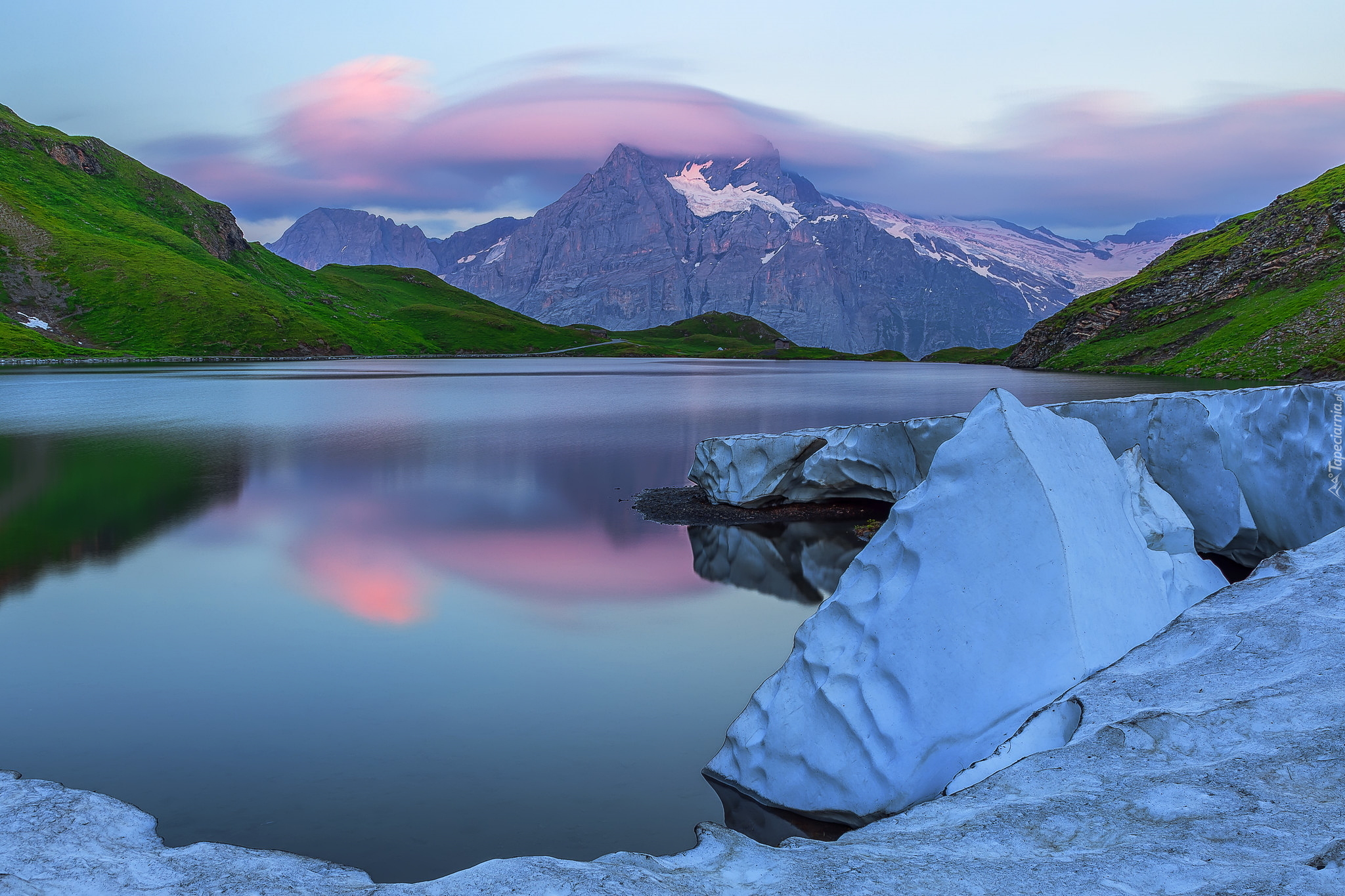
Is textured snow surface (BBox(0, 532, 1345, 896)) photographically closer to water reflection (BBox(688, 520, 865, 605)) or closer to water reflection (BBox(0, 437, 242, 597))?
water reflection (BBox(688, 520, 865, 605))

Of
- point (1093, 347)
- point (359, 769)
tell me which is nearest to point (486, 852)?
point (359, 769)

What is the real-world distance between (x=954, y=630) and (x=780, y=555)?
1478 cm

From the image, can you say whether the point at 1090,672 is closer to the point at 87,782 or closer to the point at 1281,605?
the point at 1281,605

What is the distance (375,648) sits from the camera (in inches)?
695

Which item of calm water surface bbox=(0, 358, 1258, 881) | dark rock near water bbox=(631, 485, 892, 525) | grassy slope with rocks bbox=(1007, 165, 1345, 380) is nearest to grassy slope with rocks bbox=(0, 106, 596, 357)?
calm water surface bbox=(0, 358, 1258, 881)

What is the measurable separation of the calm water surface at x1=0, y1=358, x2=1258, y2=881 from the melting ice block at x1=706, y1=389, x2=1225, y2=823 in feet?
5.89

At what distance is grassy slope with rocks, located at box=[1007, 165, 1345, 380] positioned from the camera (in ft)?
296

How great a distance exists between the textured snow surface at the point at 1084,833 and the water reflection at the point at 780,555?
13.0 metres

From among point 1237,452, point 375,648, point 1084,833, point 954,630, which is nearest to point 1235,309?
point 1237,452

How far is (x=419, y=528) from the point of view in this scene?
99.1 ft

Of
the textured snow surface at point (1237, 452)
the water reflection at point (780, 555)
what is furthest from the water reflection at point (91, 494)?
the textured snow surface at point (1237, 452)

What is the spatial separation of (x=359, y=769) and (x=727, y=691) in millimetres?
6646

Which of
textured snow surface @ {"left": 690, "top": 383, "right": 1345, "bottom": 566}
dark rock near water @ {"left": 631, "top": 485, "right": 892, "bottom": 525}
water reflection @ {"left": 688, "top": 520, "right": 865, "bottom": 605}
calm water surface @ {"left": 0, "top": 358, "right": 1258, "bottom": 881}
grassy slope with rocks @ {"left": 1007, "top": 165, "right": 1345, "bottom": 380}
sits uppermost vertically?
grassy slope with rocks @ {"left": 1007, "top": 165, "right": 1345, "bottom": 380}

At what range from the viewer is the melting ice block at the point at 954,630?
10.4m
